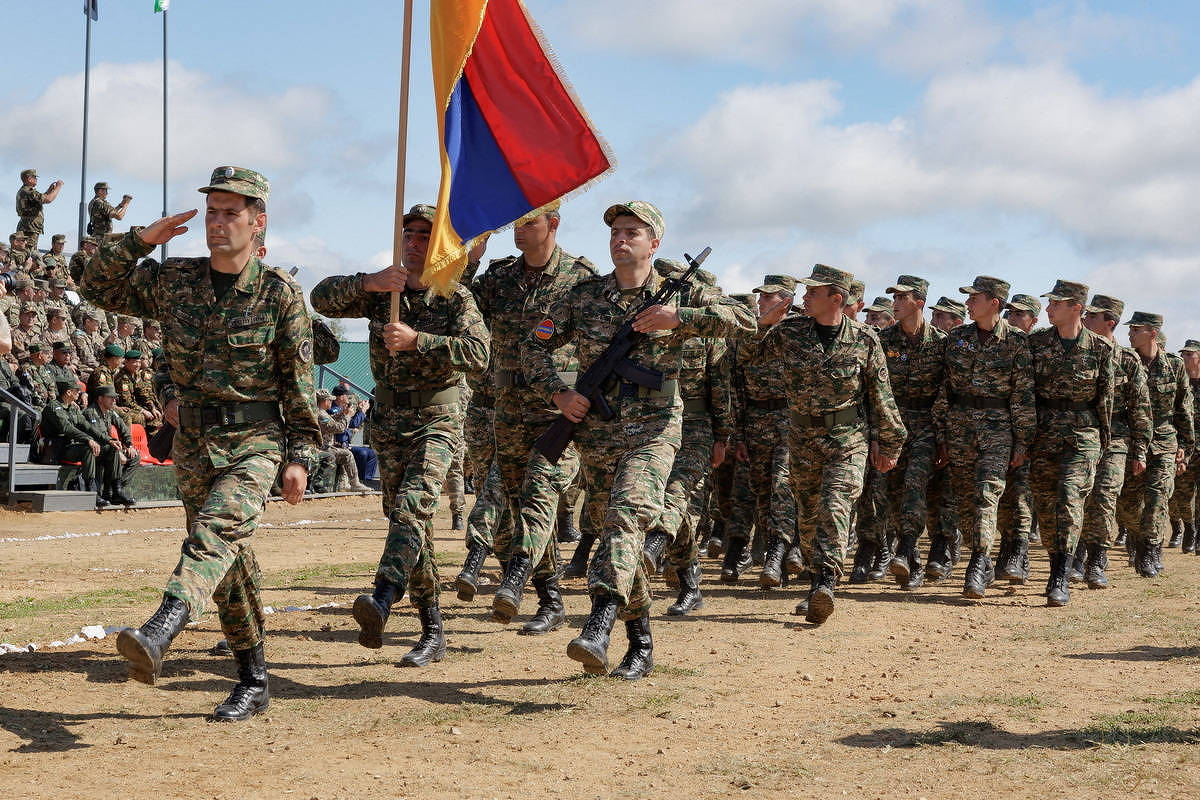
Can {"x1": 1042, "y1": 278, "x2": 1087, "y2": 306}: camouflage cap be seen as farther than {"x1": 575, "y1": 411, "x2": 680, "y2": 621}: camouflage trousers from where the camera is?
Yes

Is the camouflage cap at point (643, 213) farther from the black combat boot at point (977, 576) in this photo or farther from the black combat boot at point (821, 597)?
the black combat boot at point (977, 576)

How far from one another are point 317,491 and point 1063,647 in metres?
16.7

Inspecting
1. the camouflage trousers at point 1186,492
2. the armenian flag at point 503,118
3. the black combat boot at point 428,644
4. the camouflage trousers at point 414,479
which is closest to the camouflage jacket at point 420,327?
the camouflage trousers at point 414,479

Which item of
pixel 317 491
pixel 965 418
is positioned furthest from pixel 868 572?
pixel 317 491

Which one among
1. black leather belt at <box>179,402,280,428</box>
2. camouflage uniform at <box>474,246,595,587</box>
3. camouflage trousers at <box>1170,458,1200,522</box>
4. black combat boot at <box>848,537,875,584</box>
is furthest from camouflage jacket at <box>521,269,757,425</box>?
camouflage trousers at <box>1170,458,1200,522</box>

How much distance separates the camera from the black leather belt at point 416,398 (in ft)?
24.3

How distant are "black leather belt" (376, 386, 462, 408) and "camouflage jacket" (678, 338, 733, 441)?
3.02 meters

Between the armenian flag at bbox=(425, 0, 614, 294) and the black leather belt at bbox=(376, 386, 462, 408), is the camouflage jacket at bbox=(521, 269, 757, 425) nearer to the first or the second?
the black leather belt at bbox=(376, 386, 462, 408)

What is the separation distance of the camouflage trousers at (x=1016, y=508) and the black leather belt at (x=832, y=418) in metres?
2.61

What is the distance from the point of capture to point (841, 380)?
951cm

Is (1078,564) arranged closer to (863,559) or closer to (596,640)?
(863,559)

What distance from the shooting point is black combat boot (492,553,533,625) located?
728cm

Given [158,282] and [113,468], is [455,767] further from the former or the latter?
[113,468]

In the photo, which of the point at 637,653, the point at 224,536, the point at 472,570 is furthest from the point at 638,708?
the point at 472,570
